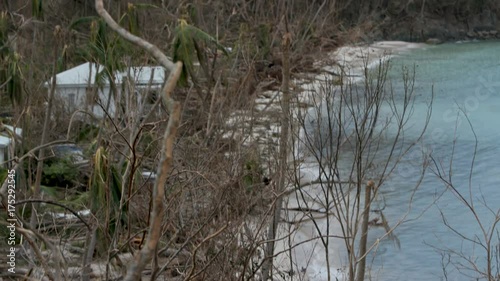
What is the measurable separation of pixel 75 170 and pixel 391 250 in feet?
13.0

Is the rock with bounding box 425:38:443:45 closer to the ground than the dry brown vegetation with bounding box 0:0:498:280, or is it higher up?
higher up

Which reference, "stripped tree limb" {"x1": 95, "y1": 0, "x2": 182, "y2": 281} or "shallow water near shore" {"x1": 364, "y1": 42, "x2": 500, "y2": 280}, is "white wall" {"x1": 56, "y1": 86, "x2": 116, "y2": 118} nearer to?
"shallow water near shore" {"x1": 364, "y1": 42, "x2": 500, "y2": 280}

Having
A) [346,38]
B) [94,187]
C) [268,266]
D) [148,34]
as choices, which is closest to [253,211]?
[268,266]

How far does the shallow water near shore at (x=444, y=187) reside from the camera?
9.40 m

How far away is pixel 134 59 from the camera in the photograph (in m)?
8.32

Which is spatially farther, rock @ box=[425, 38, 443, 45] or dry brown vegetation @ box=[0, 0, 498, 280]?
rock @ box=[425, 38, 443, 45]

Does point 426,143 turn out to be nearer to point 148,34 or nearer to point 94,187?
point 148,34

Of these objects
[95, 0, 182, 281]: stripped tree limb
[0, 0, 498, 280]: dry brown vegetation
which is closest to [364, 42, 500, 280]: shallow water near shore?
[0, 0, 498, 280]: dry brown vegetation

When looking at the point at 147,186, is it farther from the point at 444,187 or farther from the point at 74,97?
the point at 444,187

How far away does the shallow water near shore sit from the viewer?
940cm

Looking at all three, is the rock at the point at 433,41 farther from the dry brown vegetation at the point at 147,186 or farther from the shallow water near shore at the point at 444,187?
→ the dry brown vegetation at the point at 147,186

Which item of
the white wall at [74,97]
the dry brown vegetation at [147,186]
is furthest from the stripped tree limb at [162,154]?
the white wall at [74,97]

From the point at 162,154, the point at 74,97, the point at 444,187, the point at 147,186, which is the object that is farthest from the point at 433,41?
the point at 162,154

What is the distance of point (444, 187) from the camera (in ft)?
41.3
